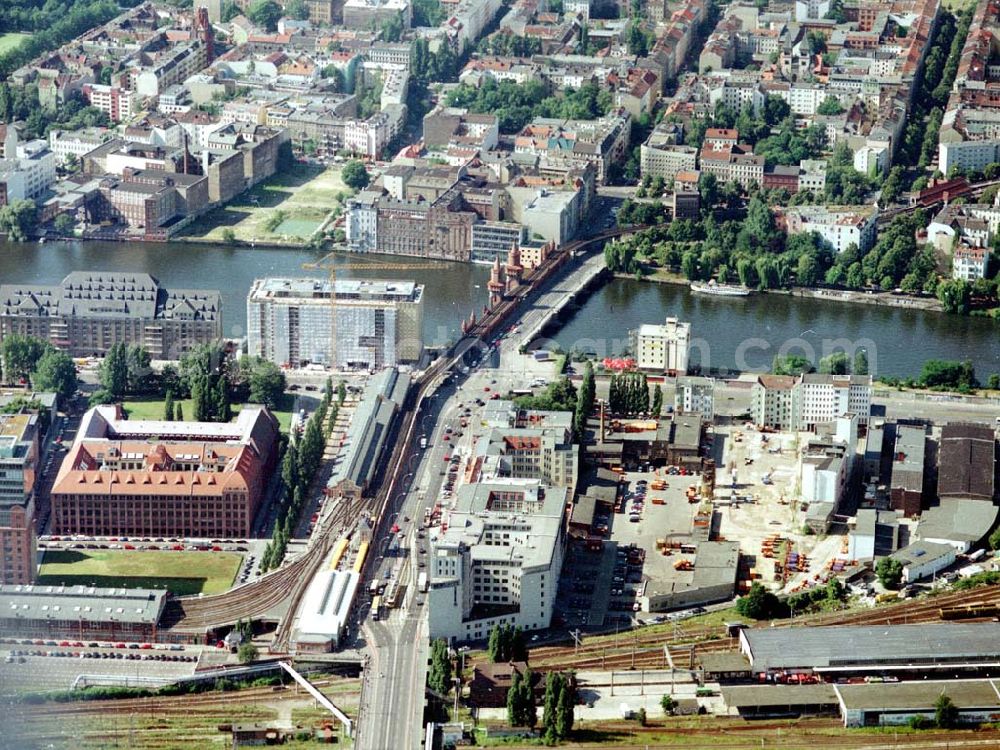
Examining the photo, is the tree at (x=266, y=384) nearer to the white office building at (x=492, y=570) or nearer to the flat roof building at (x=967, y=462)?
the white office building at (x=492, y=570)

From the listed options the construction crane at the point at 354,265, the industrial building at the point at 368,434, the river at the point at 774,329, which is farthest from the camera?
the construction crane at the point at 354,265

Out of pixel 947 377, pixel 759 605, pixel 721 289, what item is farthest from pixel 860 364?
pixel 759 605

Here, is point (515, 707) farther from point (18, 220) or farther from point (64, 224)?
point (18, 220)

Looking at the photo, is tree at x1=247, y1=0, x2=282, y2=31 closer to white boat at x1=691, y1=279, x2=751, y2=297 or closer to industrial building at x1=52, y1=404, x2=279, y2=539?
white boat at x1=691, y1=279, x2=751, y2=297

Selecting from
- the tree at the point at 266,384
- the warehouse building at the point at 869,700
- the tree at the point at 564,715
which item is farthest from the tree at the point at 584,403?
the tree at the point at 564,715

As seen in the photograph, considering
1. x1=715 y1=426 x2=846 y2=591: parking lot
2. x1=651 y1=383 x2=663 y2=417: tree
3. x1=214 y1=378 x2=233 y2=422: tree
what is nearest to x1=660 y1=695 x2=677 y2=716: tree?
x1=715 y1=426 x2=846 y2=591: parking lot

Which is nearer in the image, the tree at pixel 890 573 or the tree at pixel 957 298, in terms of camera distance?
the tree at pixel 890 573
